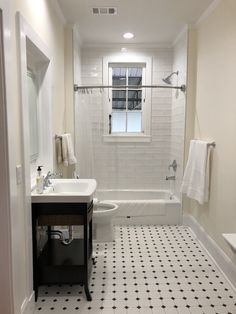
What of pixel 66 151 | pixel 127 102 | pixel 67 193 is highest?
pixel 127 102

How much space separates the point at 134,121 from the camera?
175 inches

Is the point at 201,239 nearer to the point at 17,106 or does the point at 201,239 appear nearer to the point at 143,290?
the point at 143,290

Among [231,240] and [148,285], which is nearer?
[231,240]

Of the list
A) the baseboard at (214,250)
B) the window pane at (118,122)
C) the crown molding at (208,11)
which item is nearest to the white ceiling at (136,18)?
the crown molding at (208,11)

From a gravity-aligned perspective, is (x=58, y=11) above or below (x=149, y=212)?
above

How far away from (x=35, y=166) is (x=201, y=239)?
6.86 feet

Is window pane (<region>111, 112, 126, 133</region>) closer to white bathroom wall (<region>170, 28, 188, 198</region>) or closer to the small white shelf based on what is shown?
white bathroom wall (<region>170, 28, 188, 198</region>)

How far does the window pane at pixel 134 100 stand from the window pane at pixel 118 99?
10 cm

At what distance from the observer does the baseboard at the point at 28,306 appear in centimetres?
183

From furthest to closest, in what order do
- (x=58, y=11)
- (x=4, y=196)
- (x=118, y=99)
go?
(x=118, y=99) < (x=58, y=11) < (x=4, y=196)

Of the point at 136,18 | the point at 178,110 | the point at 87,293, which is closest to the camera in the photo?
the point at 87,293

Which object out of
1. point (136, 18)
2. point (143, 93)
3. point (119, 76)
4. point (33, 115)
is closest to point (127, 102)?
point (143, 93)

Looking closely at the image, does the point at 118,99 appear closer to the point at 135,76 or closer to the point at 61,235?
the point at 135,76

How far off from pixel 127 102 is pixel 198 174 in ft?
6.23
